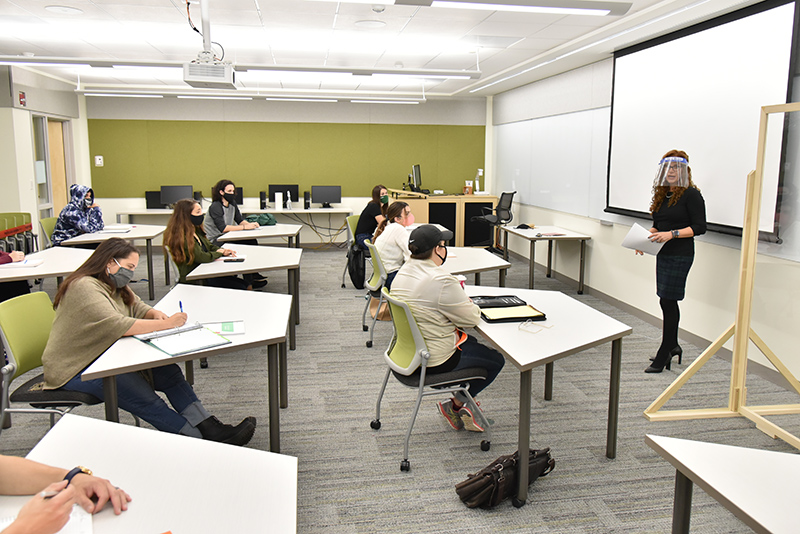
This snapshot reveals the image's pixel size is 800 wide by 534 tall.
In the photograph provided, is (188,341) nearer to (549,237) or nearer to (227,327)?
(227,327)

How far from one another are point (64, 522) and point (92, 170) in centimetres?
1018

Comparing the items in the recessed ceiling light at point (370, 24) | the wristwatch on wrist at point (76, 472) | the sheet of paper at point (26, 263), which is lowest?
the wristwatch on wrist at point (76, 472)

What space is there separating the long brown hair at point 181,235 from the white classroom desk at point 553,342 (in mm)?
2824

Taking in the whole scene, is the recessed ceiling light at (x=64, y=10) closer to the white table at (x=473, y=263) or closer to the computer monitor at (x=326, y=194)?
the white table at (x=473, y=263)

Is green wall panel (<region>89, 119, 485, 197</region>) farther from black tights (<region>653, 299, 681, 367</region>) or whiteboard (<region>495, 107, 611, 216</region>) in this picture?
black tights (<region>653, 299, 681, 367</region>)

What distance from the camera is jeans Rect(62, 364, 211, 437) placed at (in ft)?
8.98

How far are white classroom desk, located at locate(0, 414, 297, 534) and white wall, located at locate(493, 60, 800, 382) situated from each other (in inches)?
111

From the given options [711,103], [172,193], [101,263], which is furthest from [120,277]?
[172,193]

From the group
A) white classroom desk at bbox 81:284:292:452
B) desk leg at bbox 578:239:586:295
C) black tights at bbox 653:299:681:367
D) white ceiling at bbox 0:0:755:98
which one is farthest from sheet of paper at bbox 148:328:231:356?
desk leg at bbox 578:239:586:295

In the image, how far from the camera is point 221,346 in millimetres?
2727

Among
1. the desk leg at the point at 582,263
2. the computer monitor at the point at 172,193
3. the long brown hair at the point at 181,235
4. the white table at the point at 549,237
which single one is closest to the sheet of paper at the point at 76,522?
the long brown hair at the point at 181,235

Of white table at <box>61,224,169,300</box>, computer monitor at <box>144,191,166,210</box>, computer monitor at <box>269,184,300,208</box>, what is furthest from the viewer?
computer monitor at <box>269,184,300,208</box>

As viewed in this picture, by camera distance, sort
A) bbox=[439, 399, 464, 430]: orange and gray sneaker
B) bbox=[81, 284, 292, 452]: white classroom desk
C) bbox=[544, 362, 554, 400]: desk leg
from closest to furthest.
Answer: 1. bbox=[81, 284, 292, 452]: white classroom desk
2. bbox=[439, 399, 464, 430]: orange and gray sneaker
3. bbox=[544, 362, 554, 400]: desk leg

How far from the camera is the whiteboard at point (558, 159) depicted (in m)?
6.84
